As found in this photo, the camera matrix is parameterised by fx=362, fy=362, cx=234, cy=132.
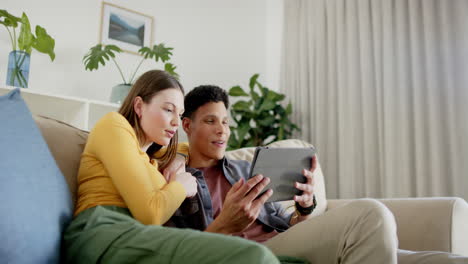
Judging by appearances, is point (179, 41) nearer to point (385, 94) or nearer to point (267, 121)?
point (267, 121)

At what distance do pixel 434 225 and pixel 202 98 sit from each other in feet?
3.32

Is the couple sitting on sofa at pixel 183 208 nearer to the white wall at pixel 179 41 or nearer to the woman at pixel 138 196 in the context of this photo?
the woman at pixel 138 196

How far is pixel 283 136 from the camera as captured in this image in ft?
9.43

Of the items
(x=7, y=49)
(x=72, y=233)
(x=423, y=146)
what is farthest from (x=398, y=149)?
(x=7, y=49)

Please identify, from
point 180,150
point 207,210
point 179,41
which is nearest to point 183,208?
point 207,210

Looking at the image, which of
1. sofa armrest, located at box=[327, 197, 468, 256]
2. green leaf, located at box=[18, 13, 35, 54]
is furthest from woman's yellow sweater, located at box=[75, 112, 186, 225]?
green leaf, located at box=[18, 13, 35, 54]

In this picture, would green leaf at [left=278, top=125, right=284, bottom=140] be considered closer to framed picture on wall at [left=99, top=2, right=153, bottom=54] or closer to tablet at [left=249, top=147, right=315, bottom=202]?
framed picture on wall at [left=99, top=2, right=153, bottom=54]

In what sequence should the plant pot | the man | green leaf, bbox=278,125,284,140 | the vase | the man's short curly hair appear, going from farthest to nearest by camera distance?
1. green leaf, bbox=278,125,284,140
2. the plant pot
3. the vase
4. the man's short curly hair
5. the man

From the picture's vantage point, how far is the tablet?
3.72ft

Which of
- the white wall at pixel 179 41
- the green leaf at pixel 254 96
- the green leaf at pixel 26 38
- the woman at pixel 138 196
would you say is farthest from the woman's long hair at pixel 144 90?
the green leaf at pixel 254 96

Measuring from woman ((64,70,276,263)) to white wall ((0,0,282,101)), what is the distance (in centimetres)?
149

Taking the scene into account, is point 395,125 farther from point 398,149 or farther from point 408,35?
point 408,35

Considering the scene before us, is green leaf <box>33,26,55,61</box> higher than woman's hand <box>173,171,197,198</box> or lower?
higher

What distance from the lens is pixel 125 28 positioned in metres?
2.72
